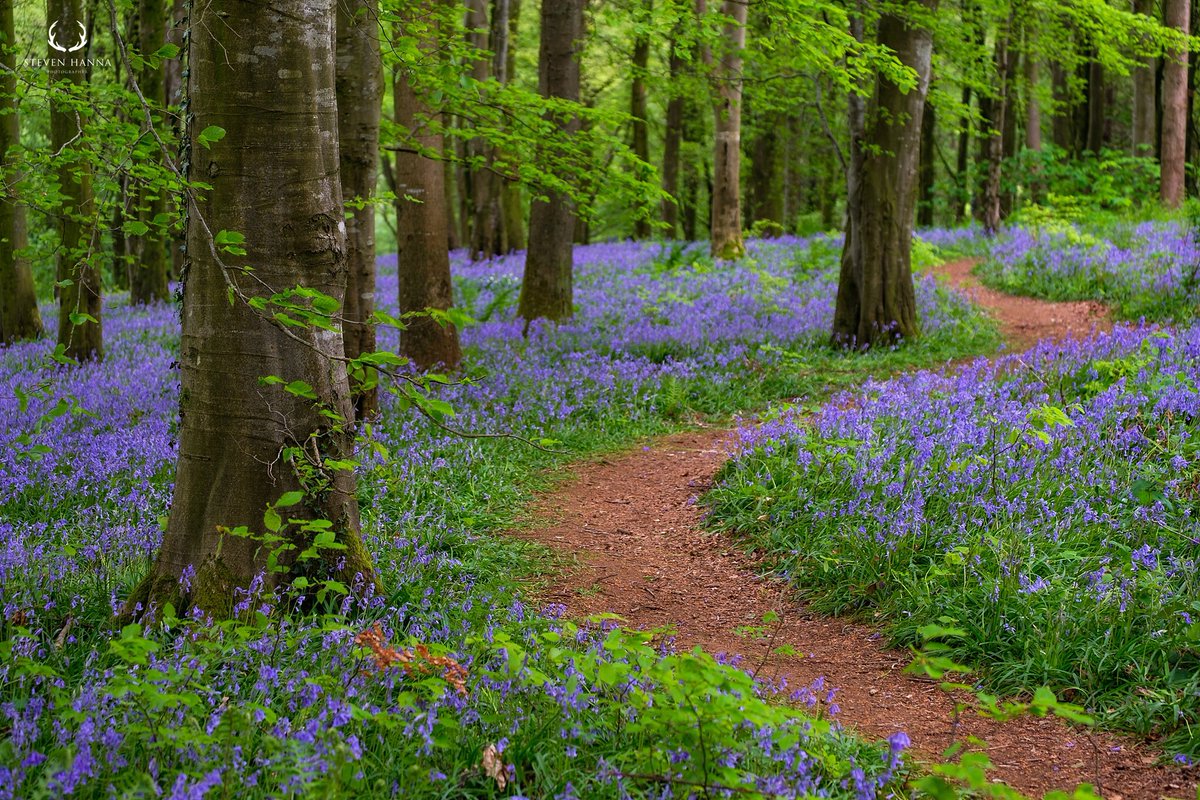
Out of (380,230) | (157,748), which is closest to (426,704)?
(157,748)

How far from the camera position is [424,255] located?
10430mm

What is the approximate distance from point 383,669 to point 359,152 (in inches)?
220

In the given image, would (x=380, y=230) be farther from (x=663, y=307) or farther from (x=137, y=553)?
(x=137, y=553)

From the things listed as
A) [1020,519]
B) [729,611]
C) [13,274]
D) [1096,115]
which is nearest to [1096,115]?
[1096,115]

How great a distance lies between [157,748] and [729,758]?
1757mm

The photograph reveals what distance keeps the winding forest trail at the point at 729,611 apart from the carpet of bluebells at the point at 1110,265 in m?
7.60

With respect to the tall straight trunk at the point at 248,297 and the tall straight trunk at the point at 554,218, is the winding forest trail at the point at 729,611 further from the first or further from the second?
the tall straight trunk at the point at 554,218

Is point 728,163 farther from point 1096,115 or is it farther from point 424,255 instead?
point 1096,115

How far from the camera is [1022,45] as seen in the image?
545 inches

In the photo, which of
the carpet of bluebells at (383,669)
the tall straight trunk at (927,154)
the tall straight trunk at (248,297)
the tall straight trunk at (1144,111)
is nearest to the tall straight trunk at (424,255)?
the carpet of bluebells at (383,669)

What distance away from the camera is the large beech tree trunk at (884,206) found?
11.3 meters

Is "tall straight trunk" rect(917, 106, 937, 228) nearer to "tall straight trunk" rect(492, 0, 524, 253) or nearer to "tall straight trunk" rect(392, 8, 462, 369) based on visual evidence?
"tall straight trunk" rect(492, 0, 524, 253)

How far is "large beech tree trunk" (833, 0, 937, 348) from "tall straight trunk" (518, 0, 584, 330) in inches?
147

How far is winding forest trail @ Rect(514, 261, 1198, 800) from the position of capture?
3.79m
